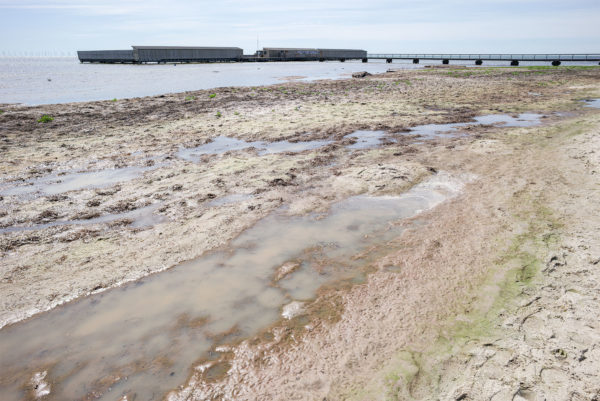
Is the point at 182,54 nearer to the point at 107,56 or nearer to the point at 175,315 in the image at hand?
the point at 107,56

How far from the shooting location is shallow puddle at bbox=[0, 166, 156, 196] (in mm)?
8367

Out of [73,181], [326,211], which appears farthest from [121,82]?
[326,211]

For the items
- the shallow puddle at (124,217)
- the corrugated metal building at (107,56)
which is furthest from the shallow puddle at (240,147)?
the corrugated metal building at (107,56)

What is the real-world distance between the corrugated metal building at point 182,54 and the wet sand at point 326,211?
92.2 metres

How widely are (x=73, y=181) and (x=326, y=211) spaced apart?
22.8ft

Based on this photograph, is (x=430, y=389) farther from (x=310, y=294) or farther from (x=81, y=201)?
(x=81, y=201)

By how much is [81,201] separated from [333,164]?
21.5 ft

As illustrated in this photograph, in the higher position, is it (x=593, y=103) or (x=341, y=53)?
(x=341, y=53)

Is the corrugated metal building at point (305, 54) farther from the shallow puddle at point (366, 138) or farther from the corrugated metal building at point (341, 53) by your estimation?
the shallow puddle at point (366, 138)

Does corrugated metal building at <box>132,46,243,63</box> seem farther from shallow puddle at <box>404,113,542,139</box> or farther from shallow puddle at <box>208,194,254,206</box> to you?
shallow puddle at <box>208,194,254,206</box>

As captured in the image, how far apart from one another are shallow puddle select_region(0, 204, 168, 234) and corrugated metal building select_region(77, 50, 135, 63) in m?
110

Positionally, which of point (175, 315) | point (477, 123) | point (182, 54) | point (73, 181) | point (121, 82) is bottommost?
point (175, 315)

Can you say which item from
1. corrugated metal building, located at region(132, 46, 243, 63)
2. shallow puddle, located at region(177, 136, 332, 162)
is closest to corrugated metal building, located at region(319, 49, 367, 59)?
corrugated metal building, located at region(132, 46, 243, 63)

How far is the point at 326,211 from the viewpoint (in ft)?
23.6
